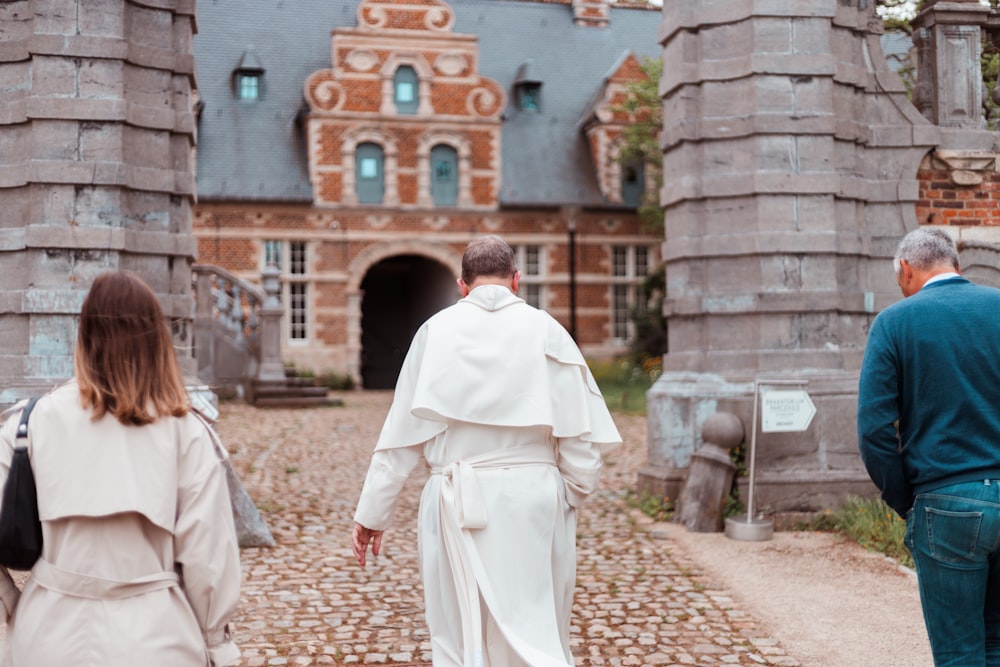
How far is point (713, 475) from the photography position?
733 centimetres

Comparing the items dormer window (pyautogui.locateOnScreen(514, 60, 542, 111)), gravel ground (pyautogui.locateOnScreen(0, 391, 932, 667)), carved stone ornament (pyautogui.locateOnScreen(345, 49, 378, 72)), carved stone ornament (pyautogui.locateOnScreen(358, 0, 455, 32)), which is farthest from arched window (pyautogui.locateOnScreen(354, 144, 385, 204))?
gravel ground (pyautogui.locateOnScreen(0, 391, 932, 667))

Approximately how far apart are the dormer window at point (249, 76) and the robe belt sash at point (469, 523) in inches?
924

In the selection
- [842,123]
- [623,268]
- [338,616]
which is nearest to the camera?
[338,616]

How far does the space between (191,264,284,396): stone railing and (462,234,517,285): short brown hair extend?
15.0 m

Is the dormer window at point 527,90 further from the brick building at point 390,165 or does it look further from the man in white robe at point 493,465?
the man in white robe at point 493,465

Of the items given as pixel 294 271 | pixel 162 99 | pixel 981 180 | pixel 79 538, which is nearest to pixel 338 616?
pixel 79 538

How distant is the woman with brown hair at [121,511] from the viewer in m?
2.39

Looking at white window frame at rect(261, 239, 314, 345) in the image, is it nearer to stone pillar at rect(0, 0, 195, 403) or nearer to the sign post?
stone pillar at rect(0, 0, 195, 403)

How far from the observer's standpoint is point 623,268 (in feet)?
88.6

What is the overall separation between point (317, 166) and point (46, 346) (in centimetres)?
1868

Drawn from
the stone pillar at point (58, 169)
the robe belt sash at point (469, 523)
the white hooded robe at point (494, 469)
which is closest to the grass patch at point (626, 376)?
the stone pillar at point (58, 169)

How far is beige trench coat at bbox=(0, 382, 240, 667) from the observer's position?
238 centimetres

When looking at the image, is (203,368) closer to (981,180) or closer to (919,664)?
(981,180)

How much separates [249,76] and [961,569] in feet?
80.7
